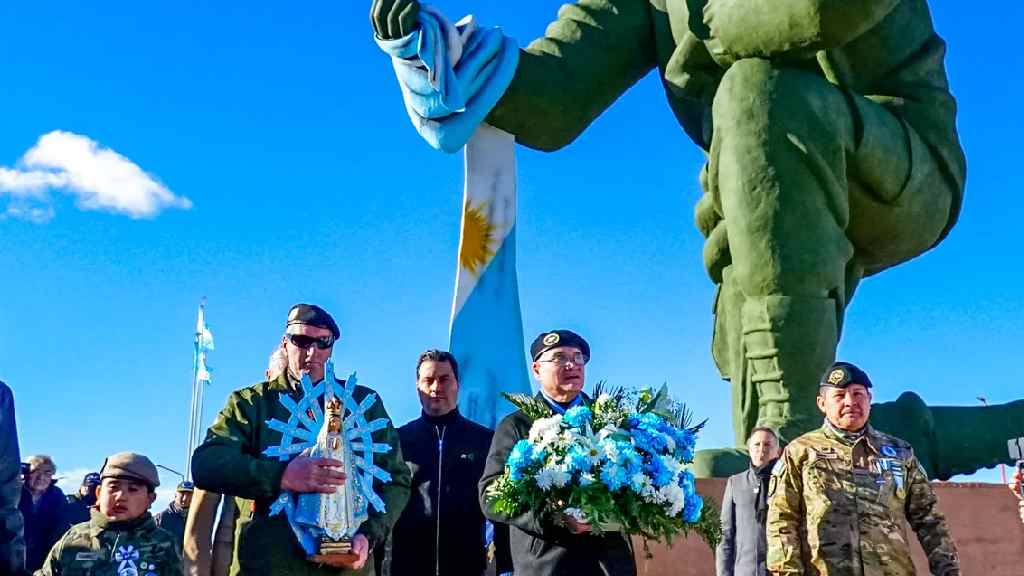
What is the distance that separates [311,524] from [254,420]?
0.42 metres

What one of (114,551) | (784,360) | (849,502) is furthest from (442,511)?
(784,360)

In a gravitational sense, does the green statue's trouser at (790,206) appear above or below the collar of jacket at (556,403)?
above

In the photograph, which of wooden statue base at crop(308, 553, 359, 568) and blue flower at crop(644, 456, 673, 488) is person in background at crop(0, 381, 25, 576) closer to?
wooden statue base at crop(308, 553, 359, 568)

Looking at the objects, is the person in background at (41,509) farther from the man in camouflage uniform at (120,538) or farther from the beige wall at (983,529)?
the beige wall at (983,529)

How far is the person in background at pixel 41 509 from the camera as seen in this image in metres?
5.55

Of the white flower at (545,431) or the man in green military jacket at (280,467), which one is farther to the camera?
the white flower at (545,431)

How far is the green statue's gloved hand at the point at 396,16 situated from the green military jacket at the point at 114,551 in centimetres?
357

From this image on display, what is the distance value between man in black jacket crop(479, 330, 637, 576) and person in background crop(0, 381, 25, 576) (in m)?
2.04

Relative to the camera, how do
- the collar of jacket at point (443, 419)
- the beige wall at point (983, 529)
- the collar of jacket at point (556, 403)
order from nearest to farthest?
the collar of jacket at point (556, 403) < the collar of jacket at point (443, 419) < the beige wall at point (983, 529)

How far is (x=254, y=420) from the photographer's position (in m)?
3.38

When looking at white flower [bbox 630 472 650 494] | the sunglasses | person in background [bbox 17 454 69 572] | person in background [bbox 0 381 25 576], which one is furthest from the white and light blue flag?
white flower [bbox 630 472 650 494]

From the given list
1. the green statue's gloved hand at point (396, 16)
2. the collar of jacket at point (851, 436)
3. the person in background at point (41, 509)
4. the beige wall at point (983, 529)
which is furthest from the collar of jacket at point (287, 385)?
the beige wall at point (983, 529)

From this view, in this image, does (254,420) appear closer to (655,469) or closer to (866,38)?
(655,469)

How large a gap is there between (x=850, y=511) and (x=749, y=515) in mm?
1192
